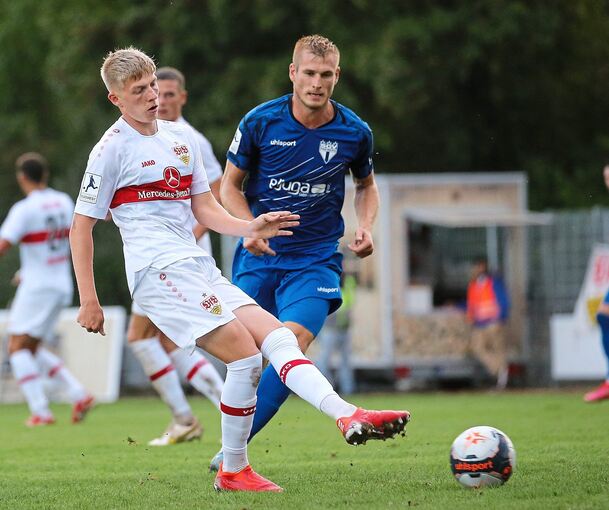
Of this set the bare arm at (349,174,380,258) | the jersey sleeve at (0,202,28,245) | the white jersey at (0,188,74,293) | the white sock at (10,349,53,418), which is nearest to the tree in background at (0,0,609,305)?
the white jersey at (0,188,74,293)

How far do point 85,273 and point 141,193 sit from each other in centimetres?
49

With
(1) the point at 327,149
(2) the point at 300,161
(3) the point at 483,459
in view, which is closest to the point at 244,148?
(2) the point at 300,161

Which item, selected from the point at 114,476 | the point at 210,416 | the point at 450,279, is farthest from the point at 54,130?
the point at 114,476

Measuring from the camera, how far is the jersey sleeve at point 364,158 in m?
7.67

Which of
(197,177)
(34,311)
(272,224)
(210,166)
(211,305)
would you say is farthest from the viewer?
(34,311)

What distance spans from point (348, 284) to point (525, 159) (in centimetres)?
938

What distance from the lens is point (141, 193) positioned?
21.4ft

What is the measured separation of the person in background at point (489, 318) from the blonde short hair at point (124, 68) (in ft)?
47.3

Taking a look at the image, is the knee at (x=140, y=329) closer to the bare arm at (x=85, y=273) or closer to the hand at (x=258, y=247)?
the hand at (x=258, y=247)

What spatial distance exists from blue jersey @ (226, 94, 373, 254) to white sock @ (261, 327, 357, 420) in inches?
44.5

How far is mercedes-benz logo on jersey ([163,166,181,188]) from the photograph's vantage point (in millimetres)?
6555

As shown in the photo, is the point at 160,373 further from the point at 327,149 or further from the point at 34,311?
the point at 34,311

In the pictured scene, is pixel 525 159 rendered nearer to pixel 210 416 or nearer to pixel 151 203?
pixel 210 416

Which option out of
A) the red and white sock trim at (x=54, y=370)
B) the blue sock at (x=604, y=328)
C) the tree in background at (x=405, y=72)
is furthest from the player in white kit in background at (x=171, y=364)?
the tree in background at (x=405, y=72)
